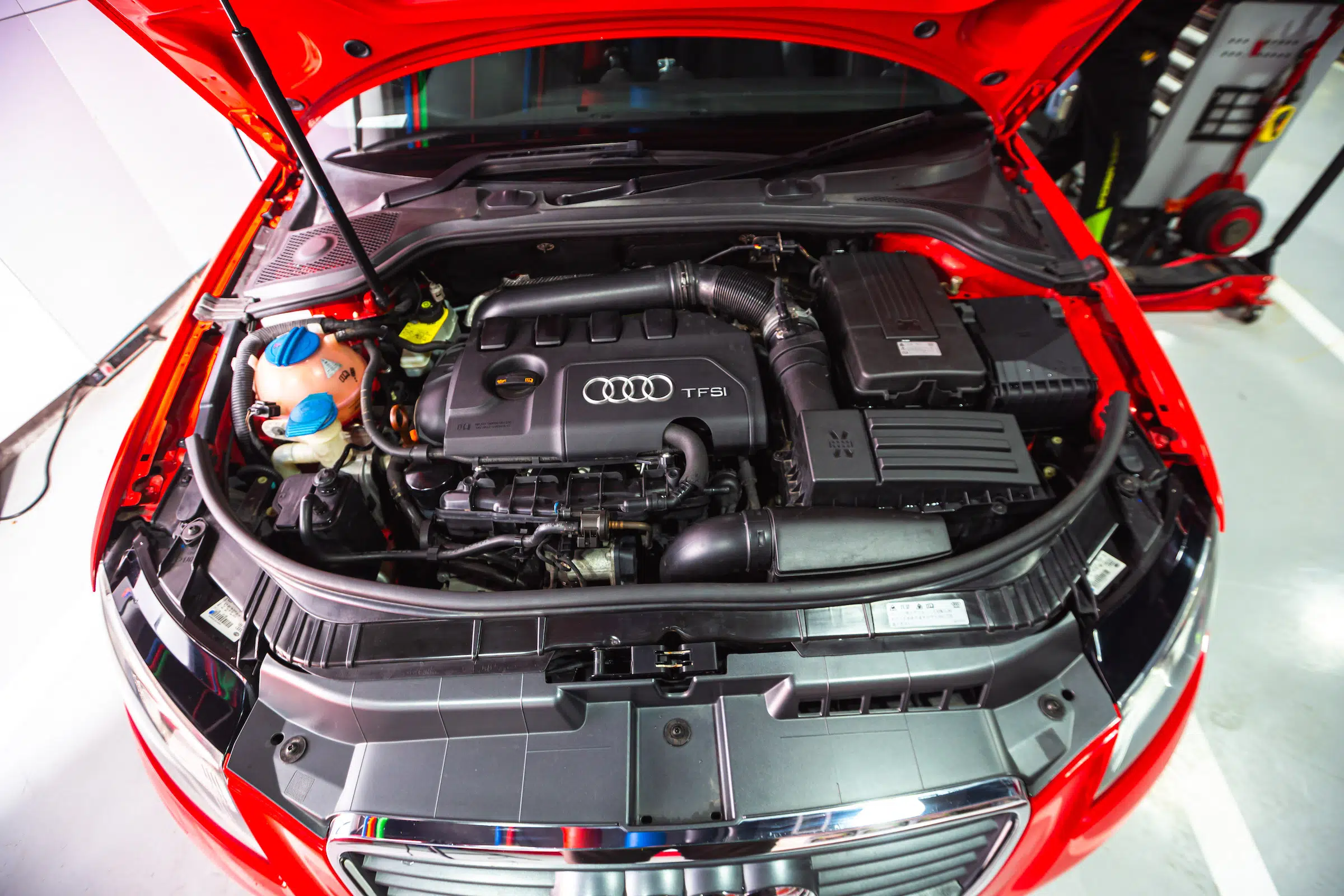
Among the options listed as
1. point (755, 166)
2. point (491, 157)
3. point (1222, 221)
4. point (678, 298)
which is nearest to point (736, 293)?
point (678, 298)

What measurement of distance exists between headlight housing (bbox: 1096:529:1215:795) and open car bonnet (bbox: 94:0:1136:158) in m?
1.02

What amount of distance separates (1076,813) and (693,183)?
1397 mm

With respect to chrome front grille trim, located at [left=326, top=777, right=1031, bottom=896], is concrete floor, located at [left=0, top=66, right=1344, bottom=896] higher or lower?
higher

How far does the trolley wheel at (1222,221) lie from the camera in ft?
9.39

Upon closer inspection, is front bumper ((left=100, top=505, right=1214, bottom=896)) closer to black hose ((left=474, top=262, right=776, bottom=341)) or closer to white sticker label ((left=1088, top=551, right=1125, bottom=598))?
white sticker label ((left=1088, top=551, right=1125, bottom=598))

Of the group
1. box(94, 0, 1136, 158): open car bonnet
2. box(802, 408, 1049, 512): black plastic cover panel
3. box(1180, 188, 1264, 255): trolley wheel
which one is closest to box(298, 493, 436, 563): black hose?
box(802, 408, 1049, 512): black plastic cover panel

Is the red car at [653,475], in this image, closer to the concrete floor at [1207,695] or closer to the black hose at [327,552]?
the black hose at [327,552]

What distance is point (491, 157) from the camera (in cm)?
155

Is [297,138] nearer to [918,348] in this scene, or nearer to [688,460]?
[688,460]

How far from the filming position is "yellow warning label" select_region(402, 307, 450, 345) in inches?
57.7

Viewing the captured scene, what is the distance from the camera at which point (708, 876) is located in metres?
0.86

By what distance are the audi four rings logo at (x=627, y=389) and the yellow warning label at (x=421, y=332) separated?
49 cm

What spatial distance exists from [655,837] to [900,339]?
3.10 ft

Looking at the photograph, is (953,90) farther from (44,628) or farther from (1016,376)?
(44,628)
